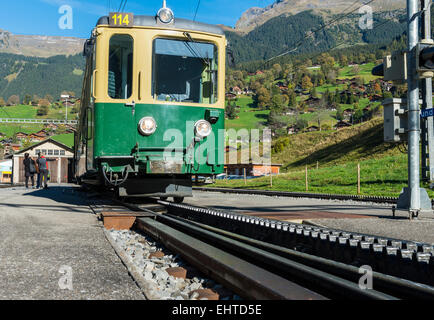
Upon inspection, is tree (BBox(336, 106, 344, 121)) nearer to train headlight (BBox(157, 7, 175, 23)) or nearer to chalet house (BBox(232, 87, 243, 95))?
chalet house (BBox(232, 87, 243, 95))

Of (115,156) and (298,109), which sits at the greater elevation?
(298,109)

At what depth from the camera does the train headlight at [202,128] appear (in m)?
8.38

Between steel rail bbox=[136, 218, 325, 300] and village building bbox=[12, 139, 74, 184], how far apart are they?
48.4 metres

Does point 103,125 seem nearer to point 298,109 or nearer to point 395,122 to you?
point 395,122

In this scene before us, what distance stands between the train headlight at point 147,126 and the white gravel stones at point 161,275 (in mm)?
2918

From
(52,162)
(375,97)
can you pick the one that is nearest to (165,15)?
(52,162)

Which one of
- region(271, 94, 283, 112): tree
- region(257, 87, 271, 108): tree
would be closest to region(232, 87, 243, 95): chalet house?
region(257, 87, 271, 108): tree

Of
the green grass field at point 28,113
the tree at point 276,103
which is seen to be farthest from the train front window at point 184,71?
the green grass field at point 28,113

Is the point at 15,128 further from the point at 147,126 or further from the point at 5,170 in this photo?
the point at 147,126

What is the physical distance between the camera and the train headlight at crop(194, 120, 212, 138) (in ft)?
27.5

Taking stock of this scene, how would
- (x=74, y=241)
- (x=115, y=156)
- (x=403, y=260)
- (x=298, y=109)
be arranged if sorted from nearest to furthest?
(x=403, y=260)
(x=74, y=241)
(x=115, y=156)
(x=298, y=109)

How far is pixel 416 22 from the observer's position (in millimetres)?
8625
